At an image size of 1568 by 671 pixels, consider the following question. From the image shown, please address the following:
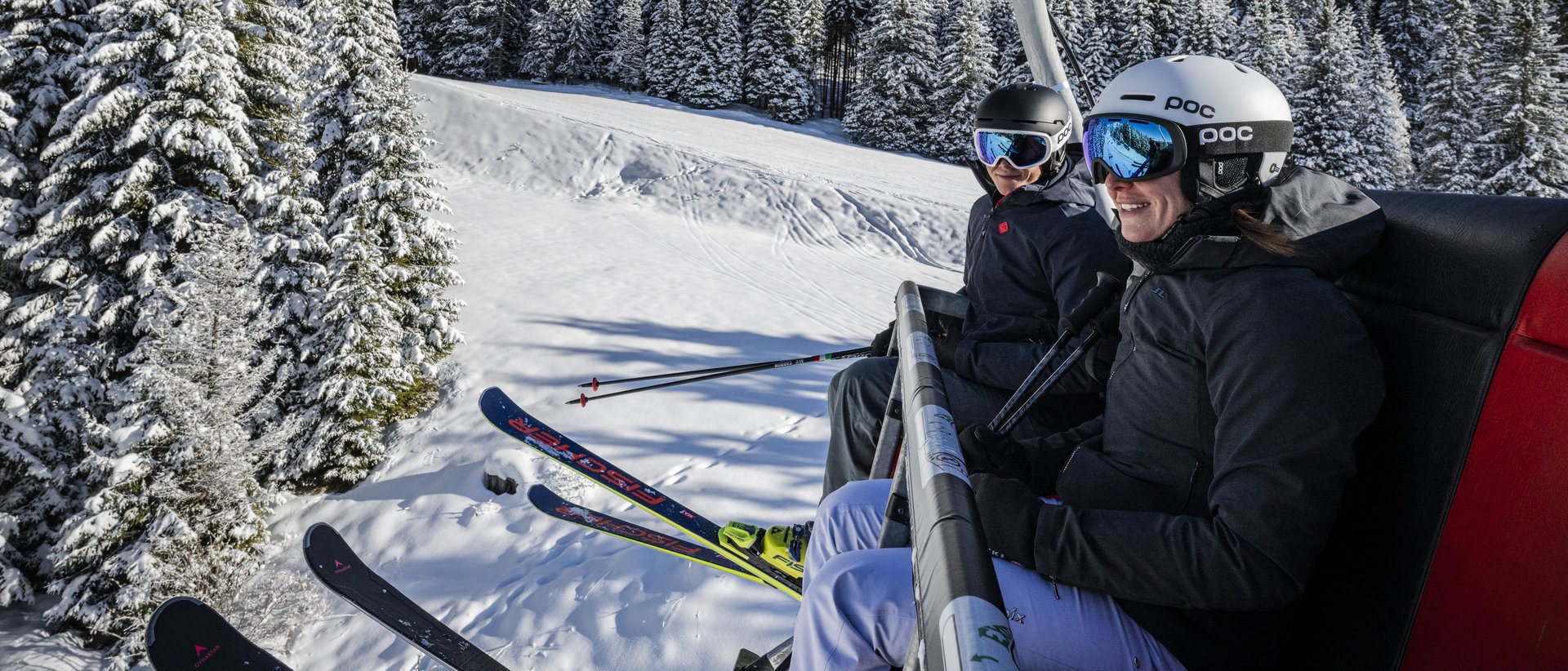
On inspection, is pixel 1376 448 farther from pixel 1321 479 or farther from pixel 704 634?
pixel 704 634

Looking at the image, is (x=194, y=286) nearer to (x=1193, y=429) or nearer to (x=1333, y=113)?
(x=1193, y=429)

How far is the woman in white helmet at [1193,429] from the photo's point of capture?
136 cm

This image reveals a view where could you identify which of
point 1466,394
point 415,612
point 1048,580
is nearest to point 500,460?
point 415,612

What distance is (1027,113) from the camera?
11.0 ft

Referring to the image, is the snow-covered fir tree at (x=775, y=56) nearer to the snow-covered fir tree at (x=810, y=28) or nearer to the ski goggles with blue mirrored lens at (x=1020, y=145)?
the snow-covered fir tree at (x=810, y=28)

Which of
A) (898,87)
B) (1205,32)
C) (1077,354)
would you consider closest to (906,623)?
(1077,354)

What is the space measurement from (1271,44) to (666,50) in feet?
98.1

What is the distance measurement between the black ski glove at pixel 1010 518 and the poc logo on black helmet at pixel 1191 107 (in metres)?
0.98

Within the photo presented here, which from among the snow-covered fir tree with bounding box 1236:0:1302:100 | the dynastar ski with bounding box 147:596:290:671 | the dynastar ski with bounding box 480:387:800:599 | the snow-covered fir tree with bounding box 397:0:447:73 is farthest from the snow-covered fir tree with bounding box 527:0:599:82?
the dynastar ski with bounding box 147:596:290:671

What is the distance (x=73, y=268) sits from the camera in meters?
11.4

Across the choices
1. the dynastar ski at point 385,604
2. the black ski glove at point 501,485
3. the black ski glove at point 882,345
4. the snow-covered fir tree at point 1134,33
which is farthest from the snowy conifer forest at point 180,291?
the snow-covered fir tree at point 1134,33

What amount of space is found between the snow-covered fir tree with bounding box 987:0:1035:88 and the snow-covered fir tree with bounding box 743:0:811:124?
34.4 feet

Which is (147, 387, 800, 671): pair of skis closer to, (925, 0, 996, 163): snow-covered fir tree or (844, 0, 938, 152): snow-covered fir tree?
(925, 0, 996, 163): snow-covered fir tree

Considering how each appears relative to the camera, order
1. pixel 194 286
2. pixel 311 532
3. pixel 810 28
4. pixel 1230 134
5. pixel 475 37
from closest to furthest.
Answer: pixel 1230 134 < pixel 311 532 < pixel 194 286 < pixel 810 28 < pixel 475 37
